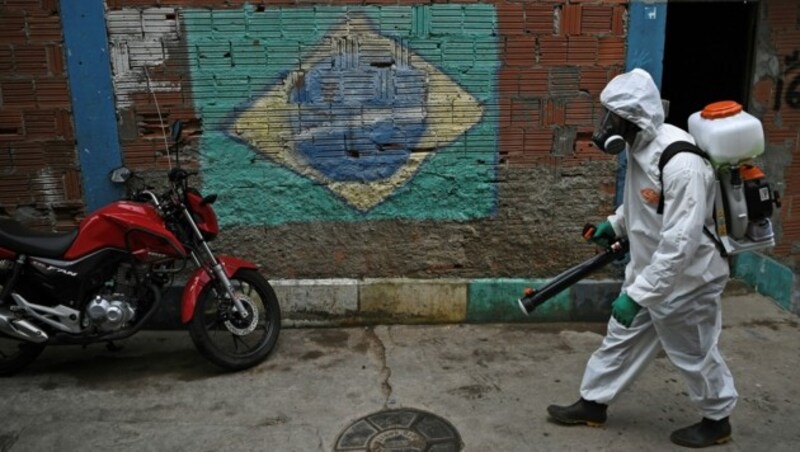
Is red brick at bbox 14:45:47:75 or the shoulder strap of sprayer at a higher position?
red brick at bbox 14:45:47:75

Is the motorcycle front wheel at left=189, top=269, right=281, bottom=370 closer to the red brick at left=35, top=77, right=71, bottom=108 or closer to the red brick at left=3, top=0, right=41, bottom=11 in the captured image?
the red brick at left=35, top=77, right=71, bottom=108

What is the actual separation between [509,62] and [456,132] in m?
0.61

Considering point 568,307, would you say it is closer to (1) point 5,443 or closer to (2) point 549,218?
(2) point 549,218

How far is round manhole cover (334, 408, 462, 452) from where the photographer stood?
3.46 meters

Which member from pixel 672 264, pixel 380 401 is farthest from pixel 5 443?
pixel 672 264

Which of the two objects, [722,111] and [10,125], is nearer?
[722,111]

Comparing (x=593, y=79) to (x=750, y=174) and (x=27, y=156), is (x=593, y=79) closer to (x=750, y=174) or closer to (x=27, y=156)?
(x=750, y=174)

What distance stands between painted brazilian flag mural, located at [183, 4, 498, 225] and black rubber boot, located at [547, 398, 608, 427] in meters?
1.73

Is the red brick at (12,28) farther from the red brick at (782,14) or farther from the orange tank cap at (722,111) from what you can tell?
the red brick at (782,14)

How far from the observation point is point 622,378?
139 inches

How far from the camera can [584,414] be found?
3621 mm

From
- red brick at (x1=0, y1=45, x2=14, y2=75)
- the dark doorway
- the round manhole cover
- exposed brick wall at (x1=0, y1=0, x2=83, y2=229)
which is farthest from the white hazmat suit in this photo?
red brick at (x1=0, y1=45, x2=14, y2=75)

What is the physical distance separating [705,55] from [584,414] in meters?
3.74

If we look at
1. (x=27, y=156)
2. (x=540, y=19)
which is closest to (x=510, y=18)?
(x=540, y=19)
